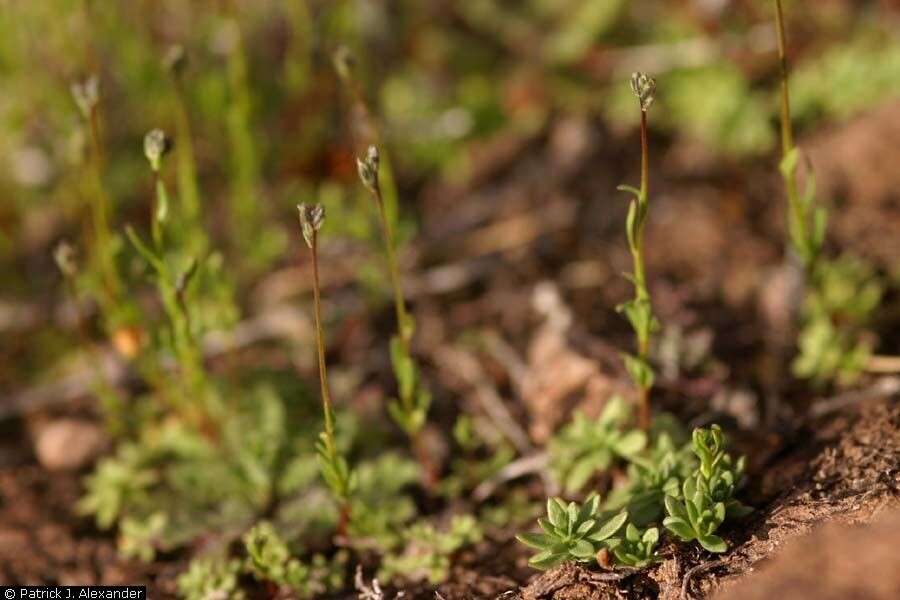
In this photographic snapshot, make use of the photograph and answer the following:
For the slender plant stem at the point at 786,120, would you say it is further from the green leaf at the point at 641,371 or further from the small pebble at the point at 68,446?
the small pebble at the point at 68,446

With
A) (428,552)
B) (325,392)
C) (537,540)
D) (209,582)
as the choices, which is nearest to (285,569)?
(209,582)

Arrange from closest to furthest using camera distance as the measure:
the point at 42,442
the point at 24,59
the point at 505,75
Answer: the point at 42,442 → the point at 24,59 → the point at 505,75

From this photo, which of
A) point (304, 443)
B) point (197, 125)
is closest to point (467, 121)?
point (197, 125)

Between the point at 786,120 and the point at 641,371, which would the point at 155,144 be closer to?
the point at 641,371

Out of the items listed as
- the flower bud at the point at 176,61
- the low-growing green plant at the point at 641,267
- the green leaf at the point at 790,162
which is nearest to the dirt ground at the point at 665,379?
the low-growing green plant at the point at 641,267

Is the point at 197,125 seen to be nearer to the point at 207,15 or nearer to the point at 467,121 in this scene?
the point at 207,15

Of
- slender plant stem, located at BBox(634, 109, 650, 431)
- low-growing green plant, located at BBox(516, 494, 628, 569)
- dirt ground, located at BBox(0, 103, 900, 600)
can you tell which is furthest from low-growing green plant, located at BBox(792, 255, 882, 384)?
low-growing green plant, located at BBox(516, 494, 628, 569)
